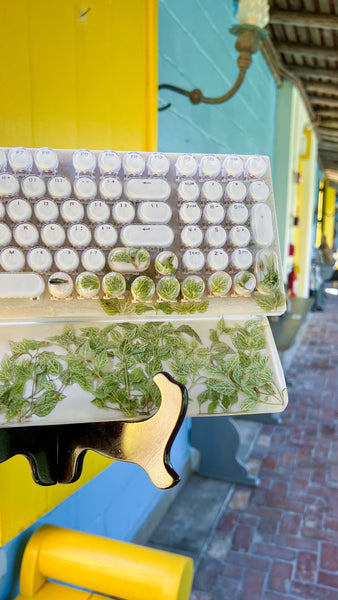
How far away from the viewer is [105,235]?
0.92 metres

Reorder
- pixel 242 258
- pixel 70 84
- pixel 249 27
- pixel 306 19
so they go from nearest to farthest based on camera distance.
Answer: pixel 242 258, pixel 70 84, pixel 249 27, pixel 306 19

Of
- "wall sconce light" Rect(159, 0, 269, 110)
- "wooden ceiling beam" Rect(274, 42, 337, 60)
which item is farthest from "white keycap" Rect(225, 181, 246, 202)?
"wooden ceiling beam" Rect(274, 42, 337, 60)

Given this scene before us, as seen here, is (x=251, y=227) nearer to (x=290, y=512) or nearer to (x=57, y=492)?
(x=57, y=492)

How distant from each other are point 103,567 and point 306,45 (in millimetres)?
5273

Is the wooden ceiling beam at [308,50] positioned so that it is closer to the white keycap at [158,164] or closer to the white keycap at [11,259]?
the white keycap at [158,164]

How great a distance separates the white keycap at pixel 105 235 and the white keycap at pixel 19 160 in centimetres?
17

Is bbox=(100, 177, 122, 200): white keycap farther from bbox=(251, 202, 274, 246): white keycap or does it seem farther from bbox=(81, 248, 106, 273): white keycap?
bbox=(251, 202, 274, 246): white keycap

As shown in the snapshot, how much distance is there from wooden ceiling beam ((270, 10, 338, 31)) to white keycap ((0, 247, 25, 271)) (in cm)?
417

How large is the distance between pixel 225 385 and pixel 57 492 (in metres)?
0.92

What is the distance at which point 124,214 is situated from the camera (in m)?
0.93

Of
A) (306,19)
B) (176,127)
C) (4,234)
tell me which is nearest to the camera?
(4,234)

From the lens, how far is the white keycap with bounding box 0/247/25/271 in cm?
86

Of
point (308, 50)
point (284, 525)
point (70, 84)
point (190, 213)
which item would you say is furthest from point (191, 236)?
point (308, 50)

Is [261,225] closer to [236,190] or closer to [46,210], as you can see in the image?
[236,190]
